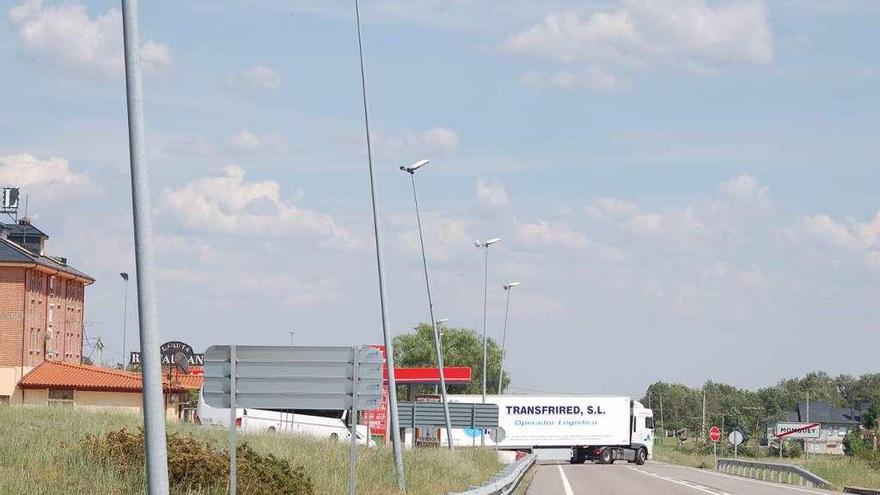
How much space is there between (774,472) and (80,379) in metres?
33.2

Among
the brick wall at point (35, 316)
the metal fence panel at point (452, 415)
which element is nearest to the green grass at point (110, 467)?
the metal fence panel at point (452, 415)

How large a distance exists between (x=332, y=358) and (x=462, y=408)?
1376 inches

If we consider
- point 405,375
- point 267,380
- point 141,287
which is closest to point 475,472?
point 267,380

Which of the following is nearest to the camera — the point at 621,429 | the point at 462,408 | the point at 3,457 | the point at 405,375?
the point at 3,457

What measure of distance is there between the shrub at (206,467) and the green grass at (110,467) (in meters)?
0.37

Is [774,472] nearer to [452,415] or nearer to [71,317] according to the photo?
[452,415]

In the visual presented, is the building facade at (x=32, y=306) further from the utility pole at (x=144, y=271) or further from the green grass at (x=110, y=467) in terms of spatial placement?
the utility pole at (x=144, y=271)

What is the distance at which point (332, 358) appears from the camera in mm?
16750

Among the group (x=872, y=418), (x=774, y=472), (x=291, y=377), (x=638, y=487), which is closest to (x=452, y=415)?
(x=774, y=472)

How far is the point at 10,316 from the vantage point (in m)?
64.7

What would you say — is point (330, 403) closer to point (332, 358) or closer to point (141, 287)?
point (332, 358)

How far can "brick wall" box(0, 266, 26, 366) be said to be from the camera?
64.6 metres

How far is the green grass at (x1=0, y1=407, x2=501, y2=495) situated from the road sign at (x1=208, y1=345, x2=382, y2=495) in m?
2.24

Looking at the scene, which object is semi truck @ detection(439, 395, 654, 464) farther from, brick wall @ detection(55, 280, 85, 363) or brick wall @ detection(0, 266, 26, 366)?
brick wall @ detection(0, 266, 26, 366)
